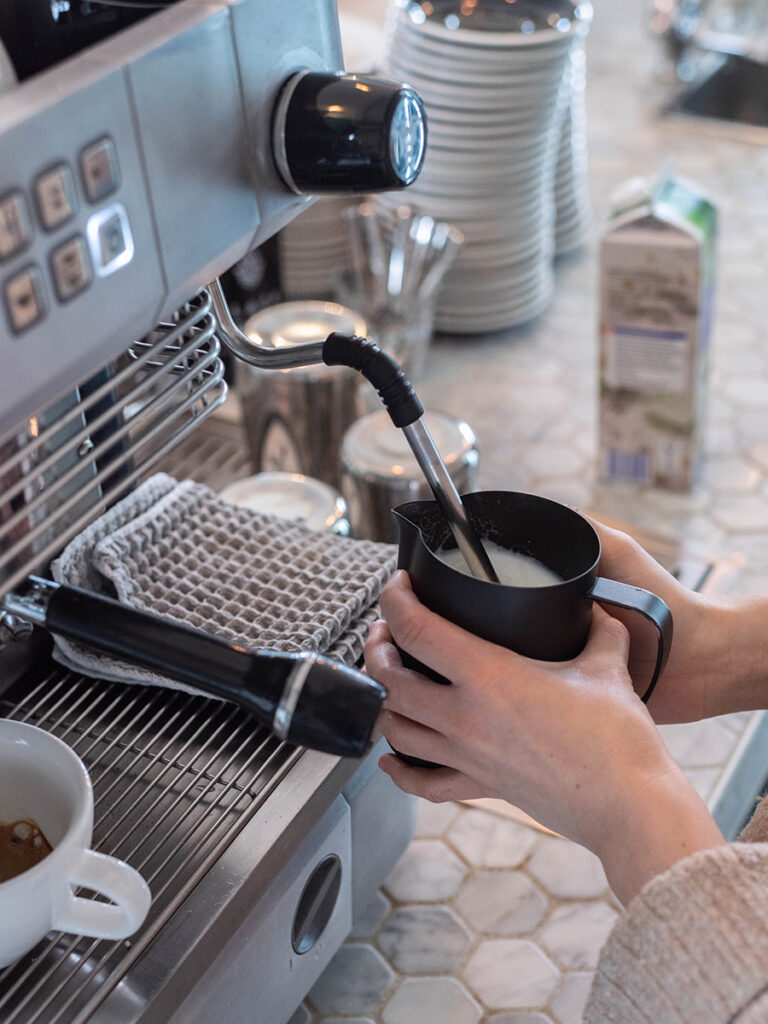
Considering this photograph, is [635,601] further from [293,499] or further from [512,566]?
[293,499]

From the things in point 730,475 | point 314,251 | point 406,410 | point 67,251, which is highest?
point 67,251

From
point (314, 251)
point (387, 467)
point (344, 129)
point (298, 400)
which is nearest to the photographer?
point (344, 129)

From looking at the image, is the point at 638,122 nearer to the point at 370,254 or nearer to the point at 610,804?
the point at 370,254

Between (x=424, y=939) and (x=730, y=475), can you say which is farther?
(x=730, y=475)

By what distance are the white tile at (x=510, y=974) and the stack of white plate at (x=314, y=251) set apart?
722 mm

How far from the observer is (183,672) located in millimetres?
403

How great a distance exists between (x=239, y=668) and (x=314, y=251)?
869 millimetres

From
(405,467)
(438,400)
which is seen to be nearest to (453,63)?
(438,400)

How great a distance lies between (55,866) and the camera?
1.29 feet

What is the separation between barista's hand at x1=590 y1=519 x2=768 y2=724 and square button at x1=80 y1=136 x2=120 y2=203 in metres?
0.30

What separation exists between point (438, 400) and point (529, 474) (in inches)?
5.8

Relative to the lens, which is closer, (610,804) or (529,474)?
(610,804)

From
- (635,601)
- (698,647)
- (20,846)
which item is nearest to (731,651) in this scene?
(698,647)

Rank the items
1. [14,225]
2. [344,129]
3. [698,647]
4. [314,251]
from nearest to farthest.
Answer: [14,225], [344,129], [698,647], [314,251]
